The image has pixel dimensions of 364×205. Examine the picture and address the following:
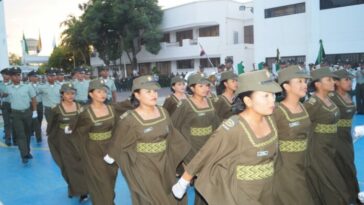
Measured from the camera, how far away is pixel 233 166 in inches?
131

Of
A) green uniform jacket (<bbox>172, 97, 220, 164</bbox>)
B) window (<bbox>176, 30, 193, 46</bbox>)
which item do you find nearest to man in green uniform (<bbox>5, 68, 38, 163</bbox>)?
green uniform jacket (<bbox>172, 97, 220, 164</bbox>)

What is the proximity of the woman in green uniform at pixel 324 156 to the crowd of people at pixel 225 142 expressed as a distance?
1 centimetres

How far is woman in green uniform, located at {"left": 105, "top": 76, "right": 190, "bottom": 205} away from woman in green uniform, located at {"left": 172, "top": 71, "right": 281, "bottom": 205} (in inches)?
39.7

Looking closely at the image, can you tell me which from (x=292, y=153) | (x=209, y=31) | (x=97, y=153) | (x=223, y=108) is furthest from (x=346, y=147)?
(x=209, y=31)

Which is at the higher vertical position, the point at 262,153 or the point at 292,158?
the point at 262,153

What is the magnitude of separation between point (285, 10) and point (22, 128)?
21.3m

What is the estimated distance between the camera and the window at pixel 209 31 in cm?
3387

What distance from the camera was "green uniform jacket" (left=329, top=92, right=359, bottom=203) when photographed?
5152 mm

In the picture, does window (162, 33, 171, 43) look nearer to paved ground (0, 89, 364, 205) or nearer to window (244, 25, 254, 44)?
window (244, 25, 254, 44)

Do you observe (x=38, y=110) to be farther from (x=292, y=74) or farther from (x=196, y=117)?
(x=292, y=74)

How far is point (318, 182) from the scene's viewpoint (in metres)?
4.80

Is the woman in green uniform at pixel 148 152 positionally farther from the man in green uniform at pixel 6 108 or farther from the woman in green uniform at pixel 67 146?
the man in green uniform at pixel 6 108

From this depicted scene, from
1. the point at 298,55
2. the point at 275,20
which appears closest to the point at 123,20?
the point at 275,20

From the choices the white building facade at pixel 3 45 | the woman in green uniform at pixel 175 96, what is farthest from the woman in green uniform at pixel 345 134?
the white building facade at pixel 3 45
